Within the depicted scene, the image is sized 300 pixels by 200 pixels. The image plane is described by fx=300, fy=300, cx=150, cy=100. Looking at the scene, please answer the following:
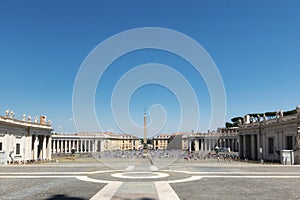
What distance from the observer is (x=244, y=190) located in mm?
18016

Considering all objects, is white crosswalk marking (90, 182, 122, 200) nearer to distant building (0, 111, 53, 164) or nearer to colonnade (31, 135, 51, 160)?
distant building (0, 111, 53, 164)

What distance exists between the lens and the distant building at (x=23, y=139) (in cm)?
4906

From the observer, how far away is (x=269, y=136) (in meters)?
53.1

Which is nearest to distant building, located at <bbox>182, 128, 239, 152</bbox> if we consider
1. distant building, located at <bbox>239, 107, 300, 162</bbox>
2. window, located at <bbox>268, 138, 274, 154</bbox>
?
distant building, located at <bbox>239, 107, 300, 162</bbox>

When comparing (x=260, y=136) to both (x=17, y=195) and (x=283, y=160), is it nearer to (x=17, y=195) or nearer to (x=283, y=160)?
(x=283, y=160)

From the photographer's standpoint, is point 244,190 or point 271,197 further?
point 244,190

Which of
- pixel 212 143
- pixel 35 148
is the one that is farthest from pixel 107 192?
pixel 212 143

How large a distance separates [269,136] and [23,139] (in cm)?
4561

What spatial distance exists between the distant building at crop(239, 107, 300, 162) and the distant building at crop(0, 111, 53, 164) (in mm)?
42256

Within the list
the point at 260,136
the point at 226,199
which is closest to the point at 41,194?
the point at 226,199

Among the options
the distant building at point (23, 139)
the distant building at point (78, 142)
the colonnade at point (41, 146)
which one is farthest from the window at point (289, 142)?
the distant building at point (78, 142)

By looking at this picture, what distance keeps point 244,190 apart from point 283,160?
27.1 meters

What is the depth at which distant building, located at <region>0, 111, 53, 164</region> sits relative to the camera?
161ft

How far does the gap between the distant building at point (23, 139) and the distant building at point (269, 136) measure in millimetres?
42256
